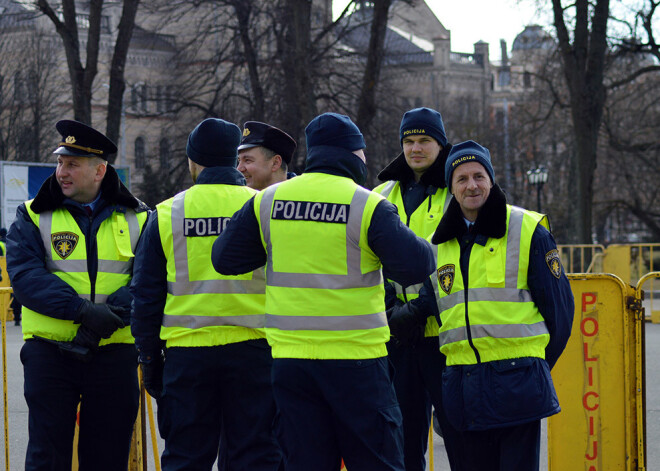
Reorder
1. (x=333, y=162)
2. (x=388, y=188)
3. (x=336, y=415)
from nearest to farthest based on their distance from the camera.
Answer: (x=336, y=415), (x=333, y=162), (x=388, y=188)

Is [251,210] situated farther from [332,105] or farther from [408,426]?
[332,105]

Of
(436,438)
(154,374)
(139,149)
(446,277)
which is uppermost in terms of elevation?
(139,149)

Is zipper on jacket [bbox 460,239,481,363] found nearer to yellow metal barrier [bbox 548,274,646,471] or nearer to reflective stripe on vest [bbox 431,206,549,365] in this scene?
reflective stripe on vest [bbox 431,206,549,365]

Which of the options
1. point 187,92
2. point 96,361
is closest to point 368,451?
point 96,361

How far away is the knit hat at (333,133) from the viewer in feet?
14.0

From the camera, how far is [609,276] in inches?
229

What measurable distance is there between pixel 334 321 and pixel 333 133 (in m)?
0.86

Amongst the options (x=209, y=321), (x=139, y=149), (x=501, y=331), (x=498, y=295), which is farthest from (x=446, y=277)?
(x=139, y=149)

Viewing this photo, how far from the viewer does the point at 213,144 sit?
4848 millimetres

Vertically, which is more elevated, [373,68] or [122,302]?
[373,68]

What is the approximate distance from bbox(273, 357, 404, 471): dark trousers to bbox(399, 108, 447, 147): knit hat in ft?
5.69

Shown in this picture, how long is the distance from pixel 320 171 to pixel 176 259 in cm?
91

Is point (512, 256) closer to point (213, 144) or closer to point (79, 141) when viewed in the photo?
point (213, 144)

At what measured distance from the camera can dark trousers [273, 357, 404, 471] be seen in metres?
4.02
